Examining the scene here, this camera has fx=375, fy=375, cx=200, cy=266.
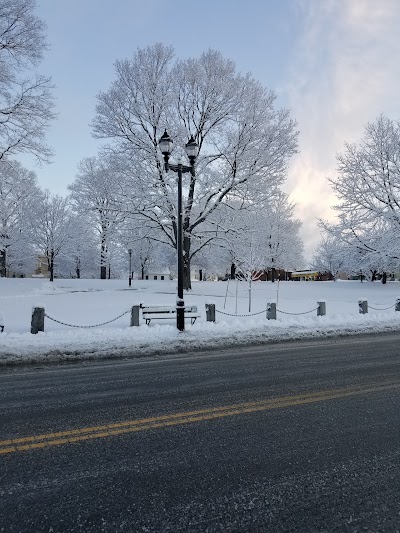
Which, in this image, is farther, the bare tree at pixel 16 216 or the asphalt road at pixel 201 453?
the bare tree at pixel 16 216

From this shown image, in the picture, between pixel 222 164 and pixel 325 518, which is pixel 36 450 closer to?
pixel 325 518

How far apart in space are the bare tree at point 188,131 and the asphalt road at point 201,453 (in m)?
19.7

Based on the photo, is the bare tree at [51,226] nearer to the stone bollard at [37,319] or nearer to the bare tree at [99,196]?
the bare tree at [99,196]

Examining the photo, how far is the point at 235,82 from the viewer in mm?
25578

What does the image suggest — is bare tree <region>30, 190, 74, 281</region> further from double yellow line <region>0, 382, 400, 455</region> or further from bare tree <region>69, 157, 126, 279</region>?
double yellow line <region>0, 382, 400, 455</region>

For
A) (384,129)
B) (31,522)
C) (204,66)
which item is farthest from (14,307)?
(384,129)

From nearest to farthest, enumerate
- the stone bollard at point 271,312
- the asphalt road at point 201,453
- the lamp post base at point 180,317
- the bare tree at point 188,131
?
the asphalt road at point 201,453
the lamp post base at point 180,317
the stone bollard at point 271,312
the bare tree at point 188,131

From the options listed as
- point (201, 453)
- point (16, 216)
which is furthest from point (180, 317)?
point (16, 216)

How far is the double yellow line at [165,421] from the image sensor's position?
3.80 m

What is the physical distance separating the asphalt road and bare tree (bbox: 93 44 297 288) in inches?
774

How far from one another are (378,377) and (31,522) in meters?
5.95

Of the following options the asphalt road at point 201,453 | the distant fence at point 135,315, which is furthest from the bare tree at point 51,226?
the asphalt road at point 201,453

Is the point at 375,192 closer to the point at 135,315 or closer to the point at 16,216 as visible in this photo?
the point at 135,315

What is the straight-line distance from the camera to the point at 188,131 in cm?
2639
